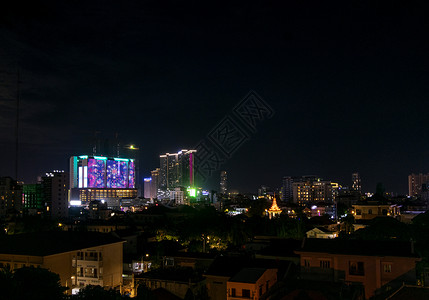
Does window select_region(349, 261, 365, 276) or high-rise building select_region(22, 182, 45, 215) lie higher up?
window select_region(349, 261, 365, 276)

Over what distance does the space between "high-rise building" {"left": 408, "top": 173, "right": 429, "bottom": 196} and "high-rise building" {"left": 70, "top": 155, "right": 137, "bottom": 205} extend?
2007 inches

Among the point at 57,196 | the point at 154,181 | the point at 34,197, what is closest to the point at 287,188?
the point at 154,181

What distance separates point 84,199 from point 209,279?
5033 cm

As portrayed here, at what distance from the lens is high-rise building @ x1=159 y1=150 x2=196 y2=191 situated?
222 ft

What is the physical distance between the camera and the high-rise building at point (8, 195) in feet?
102

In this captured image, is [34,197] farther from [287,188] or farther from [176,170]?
[287,188]

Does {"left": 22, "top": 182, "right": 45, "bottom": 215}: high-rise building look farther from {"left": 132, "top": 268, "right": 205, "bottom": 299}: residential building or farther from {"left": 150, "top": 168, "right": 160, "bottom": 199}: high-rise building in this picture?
{"left": 132, "top": 268, "right": 205, "bottom": 299}: residential building

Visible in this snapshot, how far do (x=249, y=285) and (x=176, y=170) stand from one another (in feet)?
213

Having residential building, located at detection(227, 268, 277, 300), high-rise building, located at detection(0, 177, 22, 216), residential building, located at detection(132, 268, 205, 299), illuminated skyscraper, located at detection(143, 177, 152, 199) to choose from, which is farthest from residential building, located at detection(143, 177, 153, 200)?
residential building, located at detection(227, 268, 277, 300)

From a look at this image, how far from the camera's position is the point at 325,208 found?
34.0 metres

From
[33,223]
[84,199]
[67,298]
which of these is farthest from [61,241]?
[84,199]

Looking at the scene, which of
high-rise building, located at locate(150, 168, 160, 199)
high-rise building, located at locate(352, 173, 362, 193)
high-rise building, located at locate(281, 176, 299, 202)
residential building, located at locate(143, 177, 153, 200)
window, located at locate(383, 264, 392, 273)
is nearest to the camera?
window, located at locate(383, 264, 392, 273)

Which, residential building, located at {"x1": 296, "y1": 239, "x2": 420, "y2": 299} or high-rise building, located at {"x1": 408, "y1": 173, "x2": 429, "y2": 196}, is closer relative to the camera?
residential building, located at {"x1": 296, "y1": 239, "x2": 420, "y2": 299}

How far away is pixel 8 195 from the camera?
3166 centimetres
